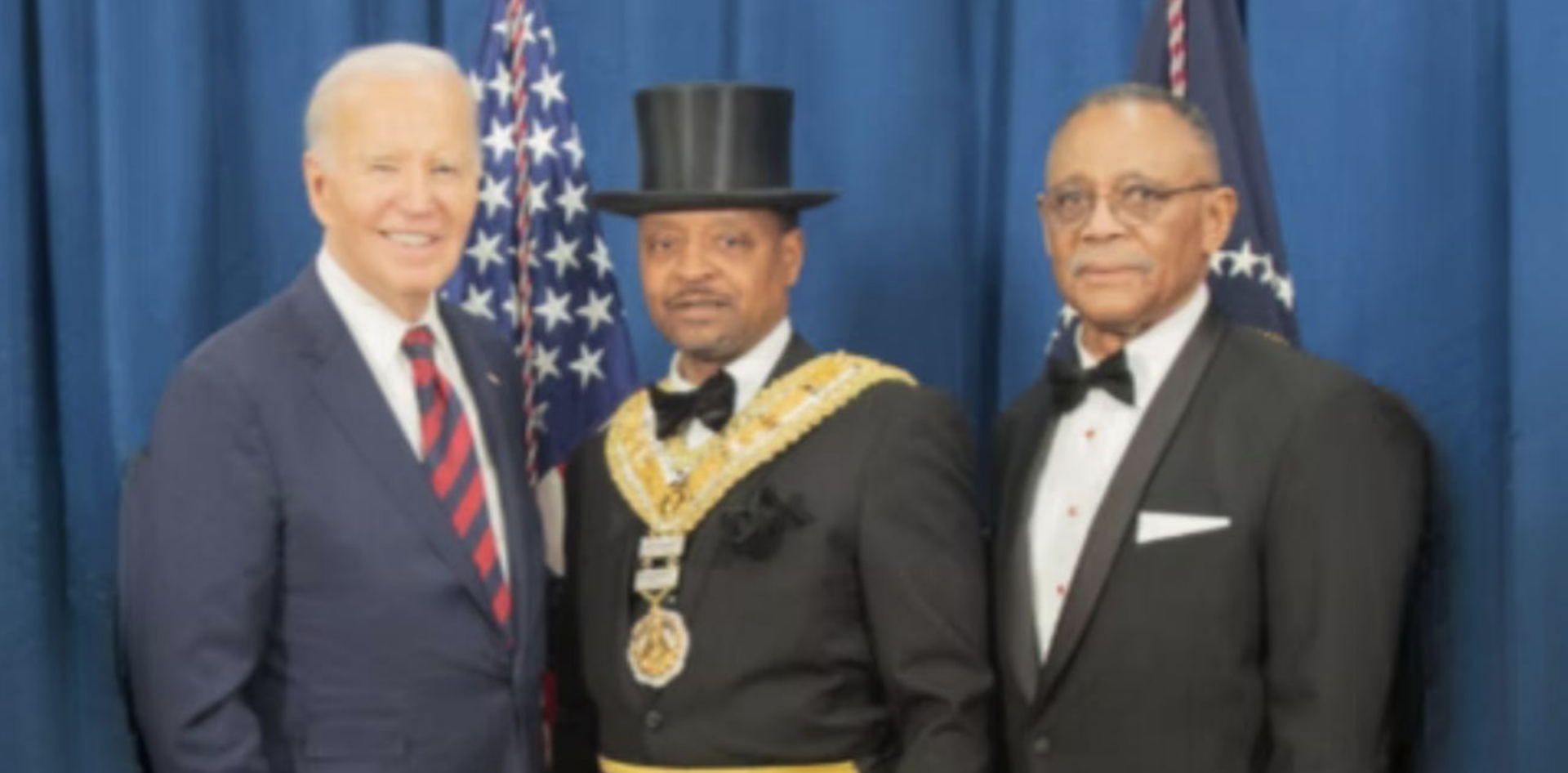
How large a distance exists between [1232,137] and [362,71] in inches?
47.9

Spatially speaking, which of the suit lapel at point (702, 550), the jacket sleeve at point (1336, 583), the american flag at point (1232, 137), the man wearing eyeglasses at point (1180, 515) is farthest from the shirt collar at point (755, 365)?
the jacket sleeve at point (1336, 583)

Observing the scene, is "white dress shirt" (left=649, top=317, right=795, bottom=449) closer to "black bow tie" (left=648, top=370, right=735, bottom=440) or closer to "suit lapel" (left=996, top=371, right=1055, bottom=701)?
"black bow tie" (left=648, top=370, right=735, bottom=440)

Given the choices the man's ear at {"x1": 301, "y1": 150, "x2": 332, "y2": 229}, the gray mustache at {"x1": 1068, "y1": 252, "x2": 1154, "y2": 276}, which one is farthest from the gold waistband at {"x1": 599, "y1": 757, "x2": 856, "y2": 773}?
the man's ear at {"x1": 301, "y1": 150, "x2": 332, "y2": 229}

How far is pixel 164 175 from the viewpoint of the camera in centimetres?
343

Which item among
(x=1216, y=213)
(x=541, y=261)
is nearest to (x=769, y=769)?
(x=1216, y=213)

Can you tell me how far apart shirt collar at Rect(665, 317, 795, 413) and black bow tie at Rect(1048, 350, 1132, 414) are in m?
0.35

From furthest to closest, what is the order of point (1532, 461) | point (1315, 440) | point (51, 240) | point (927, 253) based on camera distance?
1. point (51, 240)
2. point (927, 253)
3. point (1532, 461)
4. point (1315, 440)

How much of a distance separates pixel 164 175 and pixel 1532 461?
7.52 ft

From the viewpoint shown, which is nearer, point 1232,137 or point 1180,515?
point 1180,515

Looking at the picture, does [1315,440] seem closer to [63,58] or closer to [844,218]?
[844,218]

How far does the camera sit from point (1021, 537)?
2.39 metres

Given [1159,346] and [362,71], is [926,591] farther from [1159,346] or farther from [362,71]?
[362,71]

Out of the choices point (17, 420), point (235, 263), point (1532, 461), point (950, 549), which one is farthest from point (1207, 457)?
point (17, 420)

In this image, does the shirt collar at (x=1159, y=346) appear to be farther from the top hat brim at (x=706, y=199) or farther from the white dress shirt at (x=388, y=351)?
the white dress shirt at (x=388, y=351)
